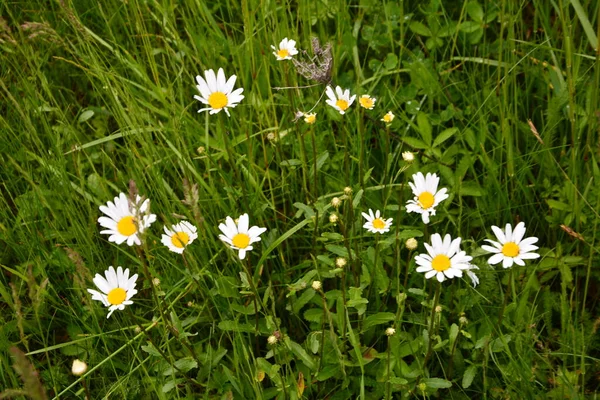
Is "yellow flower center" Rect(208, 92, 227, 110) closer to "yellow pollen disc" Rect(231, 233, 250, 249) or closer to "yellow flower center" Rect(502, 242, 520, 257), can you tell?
"yellow pollen disc" Rect(231, 233, 250, 249)

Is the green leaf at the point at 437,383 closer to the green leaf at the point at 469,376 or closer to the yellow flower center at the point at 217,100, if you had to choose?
the green leaf at the point at 469,376

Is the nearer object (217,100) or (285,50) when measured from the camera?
(217,100)

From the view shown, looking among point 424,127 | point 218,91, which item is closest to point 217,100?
point 218,91

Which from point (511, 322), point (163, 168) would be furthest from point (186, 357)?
point (511, 322)

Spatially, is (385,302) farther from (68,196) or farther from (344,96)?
(68,196)

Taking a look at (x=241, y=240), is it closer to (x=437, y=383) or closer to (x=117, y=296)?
(x=117, y=296)
